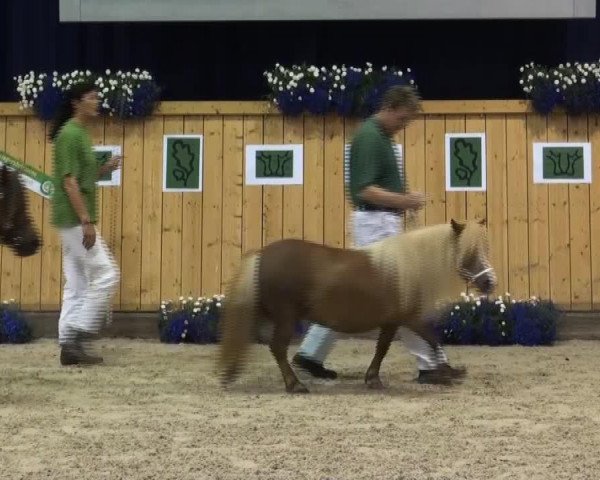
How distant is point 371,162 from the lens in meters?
3.81

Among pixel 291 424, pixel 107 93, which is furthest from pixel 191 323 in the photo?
pixel 291 424

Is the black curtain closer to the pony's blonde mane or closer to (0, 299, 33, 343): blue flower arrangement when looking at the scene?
(0, 299, 33, 343): blue flower arrangement

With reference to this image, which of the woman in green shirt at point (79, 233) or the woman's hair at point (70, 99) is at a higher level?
the woman's hair at point (70, 99)

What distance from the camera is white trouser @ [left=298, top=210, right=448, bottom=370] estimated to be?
3.89 meters

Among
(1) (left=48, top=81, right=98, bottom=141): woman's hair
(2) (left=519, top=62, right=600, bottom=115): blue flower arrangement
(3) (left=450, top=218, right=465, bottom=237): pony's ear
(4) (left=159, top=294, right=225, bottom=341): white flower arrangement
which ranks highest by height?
(2) (left=519, top=62, right=600, bottom=115): blue flower arrangement

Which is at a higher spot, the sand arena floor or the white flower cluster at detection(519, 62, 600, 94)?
the white flower cluster at detection(519, 62, 600, 94)

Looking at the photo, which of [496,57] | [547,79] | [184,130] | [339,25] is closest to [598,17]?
[496,57]

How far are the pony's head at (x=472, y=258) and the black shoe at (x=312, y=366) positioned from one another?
955mm

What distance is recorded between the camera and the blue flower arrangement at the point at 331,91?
6215mm

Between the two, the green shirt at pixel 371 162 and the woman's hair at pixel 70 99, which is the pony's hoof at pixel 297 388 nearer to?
the green shirt at pixel 371 162

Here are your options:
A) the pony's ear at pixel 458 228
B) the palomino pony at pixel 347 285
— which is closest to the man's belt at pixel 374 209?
the palomino pony at pixel 347 285

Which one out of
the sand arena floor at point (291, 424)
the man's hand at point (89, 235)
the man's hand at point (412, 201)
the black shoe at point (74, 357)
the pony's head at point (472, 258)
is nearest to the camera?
the sand arena floor at point (291, 424)

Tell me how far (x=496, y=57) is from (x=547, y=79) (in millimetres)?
1273

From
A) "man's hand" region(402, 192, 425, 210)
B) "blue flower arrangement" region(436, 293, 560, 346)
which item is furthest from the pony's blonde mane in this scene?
"blue flower arrangement" region(436, 293, 560, 346)
